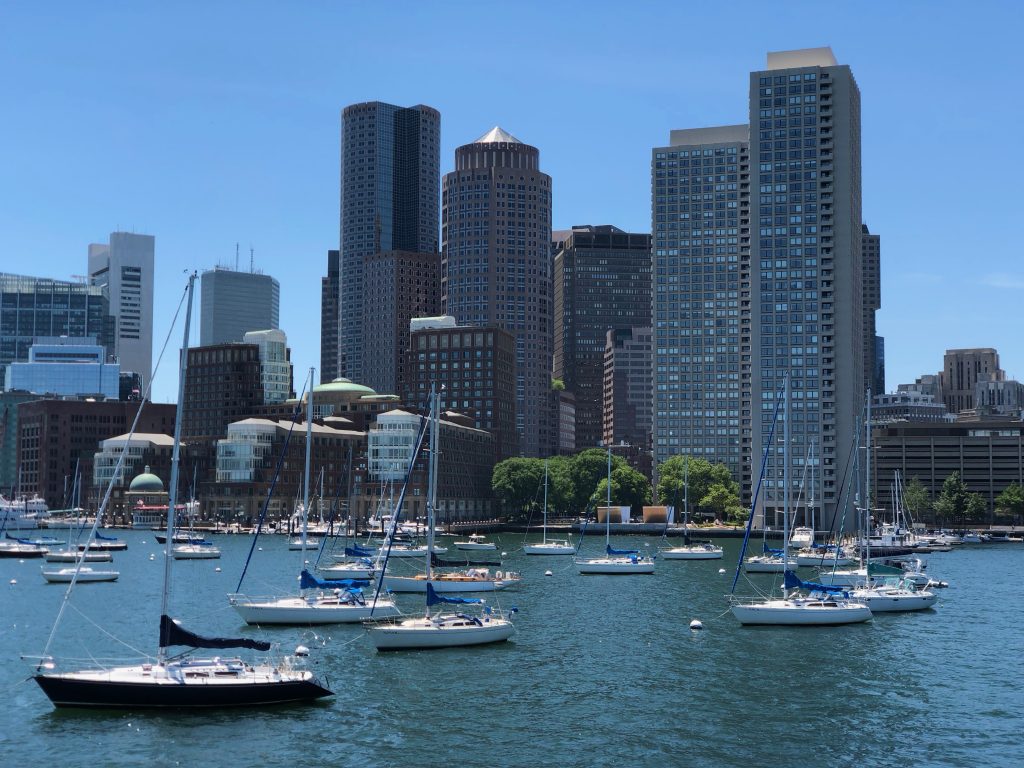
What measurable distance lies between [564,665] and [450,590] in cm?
3209

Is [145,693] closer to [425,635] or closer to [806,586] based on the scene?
[425,635]

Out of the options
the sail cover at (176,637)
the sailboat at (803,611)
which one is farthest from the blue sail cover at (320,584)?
the sail cover at (176,637)

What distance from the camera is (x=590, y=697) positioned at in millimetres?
66938

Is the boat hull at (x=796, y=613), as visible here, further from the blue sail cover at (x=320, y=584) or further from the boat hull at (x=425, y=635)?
the blue sail cover at (x=320, y=584)

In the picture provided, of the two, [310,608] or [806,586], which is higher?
[806,586]

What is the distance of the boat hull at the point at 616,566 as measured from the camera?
486 feet

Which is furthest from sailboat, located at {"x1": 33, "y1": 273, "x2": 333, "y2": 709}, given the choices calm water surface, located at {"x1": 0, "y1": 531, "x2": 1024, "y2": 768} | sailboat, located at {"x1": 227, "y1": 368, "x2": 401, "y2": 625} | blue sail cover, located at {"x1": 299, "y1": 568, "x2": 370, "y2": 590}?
blue sail cover, located at {"x1": 299, "y1": 568, "x2": 370, "y2": 590}

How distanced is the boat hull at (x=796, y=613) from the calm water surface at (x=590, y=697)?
3.56ft

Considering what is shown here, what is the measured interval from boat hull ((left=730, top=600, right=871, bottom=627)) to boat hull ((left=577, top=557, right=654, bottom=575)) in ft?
170

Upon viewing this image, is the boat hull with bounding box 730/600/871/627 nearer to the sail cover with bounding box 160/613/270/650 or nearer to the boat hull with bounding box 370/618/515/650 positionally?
the boat hull with bounding box 370/618/515/650

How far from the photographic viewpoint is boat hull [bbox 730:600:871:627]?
307ft

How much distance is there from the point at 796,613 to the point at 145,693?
54667mm

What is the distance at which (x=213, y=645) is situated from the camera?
61906 mm

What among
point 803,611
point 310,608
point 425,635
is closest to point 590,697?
point 425,635
